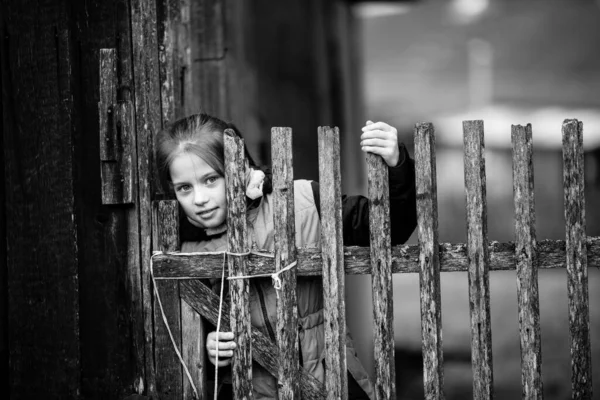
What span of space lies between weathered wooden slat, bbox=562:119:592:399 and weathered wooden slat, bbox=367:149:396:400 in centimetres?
55

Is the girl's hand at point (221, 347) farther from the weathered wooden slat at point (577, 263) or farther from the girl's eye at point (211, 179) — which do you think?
the weathered wooden slat at point (577, 263)

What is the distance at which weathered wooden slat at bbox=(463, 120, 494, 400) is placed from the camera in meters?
1.95

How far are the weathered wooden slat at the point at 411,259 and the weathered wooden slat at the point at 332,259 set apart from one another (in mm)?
48

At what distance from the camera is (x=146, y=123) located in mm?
2271

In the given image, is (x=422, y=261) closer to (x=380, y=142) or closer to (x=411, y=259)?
(x=411, y=259)

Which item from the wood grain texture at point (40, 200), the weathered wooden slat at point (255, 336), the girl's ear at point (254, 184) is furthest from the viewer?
the wood grain texture at point (40, 200)

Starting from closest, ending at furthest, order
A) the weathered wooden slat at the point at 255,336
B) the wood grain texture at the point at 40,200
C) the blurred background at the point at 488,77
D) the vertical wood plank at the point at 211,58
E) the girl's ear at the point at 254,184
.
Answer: the weathered wooden slat at the point at 255,336
the girl's ear at the point at 254,184
the wood grain texture at the point at 40,200
the vertical wood plank at the point at 211,58
the blurred background at the point at 488,77

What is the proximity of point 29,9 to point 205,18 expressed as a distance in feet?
3.96

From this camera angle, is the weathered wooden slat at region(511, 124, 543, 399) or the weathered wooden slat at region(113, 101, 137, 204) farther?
the weathered wooden slat at region(113, 101, 137, 204)

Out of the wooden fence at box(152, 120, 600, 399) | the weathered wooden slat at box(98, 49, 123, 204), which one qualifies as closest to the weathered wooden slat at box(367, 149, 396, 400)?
the wooden fence at box(152, 120, 600, 399)

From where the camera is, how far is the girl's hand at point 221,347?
6.89 ft

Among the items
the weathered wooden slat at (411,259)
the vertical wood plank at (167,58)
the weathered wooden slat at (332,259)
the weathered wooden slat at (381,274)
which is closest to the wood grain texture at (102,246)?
the vertical wood plank at (167,58)

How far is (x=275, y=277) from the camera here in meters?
2.00

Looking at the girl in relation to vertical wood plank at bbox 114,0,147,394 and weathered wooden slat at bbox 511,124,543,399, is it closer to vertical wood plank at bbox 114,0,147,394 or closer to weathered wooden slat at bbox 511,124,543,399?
vertical wood plank at bbox 114,0,147,394
